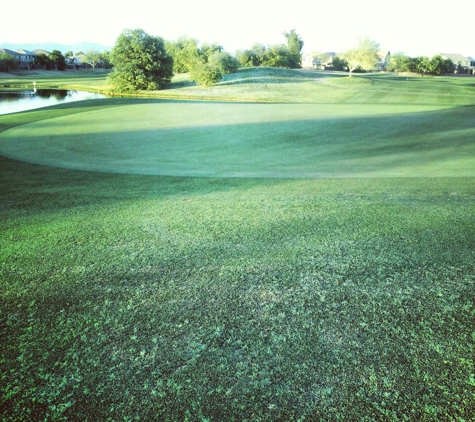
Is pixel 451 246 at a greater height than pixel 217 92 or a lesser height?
lesser

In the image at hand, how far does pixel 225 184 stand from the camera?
27.9 ft

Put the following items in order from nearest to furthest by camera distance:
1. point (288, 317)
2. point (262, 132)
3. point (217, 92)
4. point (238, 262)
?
point (288, 317) < point (238, 262) < point (262, 132) < point (217, 92)

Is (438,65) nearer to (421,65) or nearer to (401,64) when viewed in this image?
(421,65)

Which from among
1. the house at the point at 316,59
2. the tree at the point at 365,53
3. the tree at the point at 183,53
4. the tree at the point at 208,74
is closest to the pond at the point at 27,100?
the tree at the point at 208,74

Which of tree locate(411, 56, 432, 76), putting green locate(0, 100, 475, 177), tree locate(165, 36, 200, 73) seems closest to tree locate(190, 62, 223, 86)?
tree locate(165, 36, 200, 73)

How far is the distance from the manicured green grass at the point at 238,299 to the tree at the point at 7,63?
120 metres

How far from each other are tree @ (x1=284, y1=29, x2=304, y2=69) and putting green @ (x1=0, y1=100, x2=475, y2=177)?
104 metres

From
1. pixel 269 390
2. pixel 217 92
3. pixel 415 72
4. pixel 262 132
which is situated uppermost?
pixel 415 72

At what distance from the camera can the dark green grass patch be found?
250 centimetres

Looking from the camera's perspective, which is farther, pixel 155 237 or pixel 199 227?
pixel 199 227

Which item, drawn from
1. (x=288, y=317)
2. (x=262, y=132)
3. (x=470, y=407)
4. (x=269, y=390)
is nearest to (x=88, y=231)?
(x=288, y=317)

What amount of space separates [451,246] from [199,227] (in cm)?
356

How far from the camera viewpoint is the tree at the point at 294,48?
117 meters

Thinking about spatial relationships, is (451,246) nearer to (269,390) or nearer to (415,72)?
(269,390)
